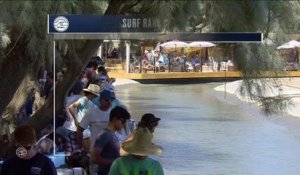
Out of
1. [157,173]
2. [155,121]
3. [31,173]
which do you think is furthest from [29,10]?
[155,121]

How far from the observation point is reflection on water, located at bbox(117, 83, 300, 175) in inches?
472

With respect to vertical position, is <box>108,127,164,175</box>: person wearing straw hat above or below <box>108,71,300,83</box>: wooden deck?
above

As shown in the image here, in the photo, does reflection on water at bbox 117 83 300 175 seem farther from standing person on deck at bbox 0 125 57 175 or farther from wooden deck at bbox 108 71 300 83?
wooden deck at bbox 108 71 300 83

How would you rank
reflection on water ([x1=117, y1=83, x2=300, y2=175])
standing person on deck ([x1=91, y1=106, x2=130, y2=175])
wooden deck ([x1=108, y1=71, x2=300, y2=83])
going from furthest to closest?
1. wooden deck ([x1=108, y1=71, x2=300, y2=83])
2. reflection on water ([x1=117, y1=83, x2=300, y2=175])
3. standing person on deck ([x1=91, y1=106, x2=130, y2=175])

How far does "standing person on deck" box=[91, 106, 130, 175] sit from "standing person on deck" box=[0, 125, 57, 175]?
1.27 m

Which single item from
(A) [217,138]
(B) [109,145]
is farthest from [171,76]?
(B) [109,145]

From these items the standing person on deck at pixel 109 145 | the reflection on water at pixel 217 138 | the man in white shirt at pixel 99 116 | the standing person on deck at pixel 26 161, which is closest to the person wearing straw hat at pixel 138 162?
the standing person on deck at pixel 26 161

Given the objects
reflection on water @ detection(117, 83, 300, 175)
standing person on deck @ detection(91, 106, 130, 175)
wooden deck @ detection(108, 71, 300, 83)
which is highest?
standing person on deck @ detection(91, 106, 130, 175)

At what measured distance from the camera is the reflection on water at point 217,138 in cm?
1199

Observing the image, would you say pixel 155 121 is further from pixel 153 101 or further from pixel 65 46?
pixel 153 101

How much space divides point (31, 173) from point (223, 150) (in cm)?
955

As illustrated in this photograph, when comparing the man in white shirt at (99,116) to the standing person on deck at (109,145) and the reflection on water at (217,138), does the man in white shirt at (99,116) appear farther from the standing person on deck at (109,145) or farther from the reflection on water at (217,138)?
the reflection on water at (217,138)

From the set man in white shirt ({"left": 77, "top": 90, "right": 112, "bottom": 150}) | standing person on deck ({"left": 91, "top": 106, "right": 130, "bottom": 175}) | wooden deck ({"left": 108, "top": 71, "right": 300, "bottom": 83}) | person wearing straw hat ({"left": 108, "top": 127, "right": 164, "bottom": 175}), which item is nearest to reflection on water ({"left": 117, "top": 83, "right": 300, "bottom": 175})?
man in white shirt ({"left": 77, "top": 90, "right": 112, "bottom": 150})

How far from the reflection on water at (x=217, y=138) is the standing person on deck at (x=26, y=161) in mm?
6643
